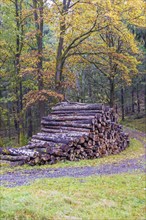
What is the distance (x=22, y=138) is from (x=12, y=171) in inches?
285

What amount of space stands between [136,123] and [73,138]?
960 inches

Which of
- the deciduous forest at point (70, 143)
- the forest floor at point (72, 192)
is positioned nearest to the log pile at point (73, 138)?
the deciduous forest at point (70, 143)

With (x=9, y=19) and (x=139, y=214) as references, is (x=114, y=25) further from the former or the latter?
(x=139, y=214)

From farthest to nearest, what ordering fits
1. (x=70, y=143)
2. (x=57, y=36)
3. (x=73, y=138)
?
(x=57, y=36)
(x=73, y=138)
(x=70, y=143)

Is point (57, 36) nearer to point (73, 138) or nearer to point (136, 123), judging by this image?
point (73, 138)

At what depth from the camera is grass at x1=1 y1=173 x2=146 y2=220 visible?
558cm

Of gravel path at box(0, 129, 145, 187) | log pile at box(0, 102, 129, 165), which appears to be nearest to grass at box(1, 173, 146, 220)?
gravel path at box(0, 129, 145, 187)

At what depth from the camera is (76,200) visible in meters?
6.73

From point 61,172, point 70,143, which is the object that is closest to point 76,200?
point 61,172

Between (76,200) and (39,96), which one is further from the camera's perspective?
(39,96)

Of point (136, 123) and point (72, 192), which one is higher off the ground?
point (72, 192)

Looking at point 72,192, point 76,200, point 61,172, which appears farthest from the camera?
point 61,172

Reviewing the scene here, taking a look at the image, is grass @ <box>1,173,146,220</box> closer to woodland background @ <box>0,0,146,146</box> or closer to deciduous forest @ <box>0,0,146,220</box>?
deciduous forest @ <box>0,0,146,220</box>

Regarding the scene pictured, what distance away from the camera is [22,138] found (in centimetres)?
1761
